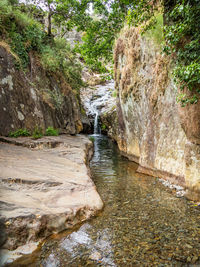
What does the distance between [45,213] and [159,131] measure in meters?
5.11

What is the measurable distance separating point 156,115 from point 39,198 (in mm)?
5130

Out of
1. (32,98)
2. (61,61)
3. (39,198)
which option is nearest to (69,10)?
(61,61)

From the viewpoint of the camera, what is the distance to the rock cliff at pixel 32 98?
8.16 meters

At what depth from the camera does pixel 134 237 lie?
3029 mm

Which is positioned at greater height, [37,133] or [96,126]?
[96,126]

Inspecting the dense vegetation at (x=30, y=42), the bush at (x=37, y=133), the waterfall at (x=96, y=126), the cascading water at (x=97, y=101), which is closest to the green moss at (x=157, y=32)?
the bush at (x=37, y=133)

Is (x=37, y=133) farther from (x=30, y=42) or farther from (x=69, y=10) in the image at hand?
(x=69, y=10)

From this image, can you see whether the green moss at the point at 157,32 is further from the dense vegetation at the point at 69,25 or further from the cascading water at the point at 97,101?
the cascading water at the point at 97,101

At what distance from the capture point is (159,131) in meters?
6.69

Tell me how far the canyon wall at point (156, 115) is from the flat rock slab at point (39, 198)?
2.74 m

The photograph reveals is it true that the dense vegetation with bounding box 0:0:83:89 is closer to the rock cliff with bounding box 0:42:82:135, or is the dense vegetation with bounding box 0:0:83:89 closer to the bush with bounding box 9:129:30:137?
the rock cliff with bounding box 0:42:82:135

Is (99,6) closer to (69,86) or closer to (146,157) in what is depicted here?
(69,86)

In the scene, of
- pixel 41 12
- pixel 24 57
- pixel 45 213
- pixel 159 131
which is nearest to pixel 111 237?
pixel 45 213

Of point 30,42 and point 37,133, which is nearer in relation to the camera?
point 37,133
